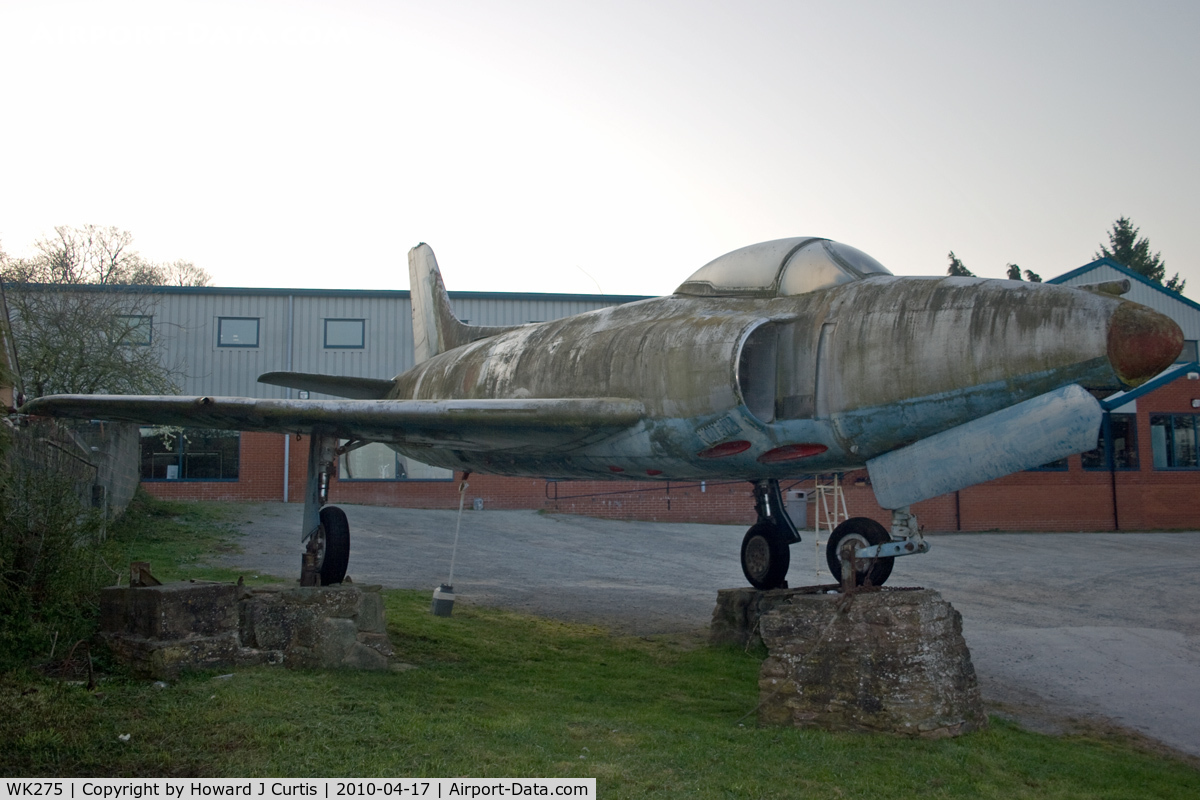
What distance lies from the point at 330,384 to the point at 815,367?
7.29 m

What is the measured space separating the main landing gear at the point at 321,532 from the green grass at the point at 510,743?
77.4 inches

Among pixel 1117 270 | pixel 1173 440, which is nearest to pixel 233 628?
pixel 1173 440

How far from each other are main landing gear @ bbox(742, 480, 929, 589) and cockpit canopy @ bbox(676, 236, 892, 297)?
7.02 feet

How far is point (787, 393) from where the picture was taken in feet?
24.8

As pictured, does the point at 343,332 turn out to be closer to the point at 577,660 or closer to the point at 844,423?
the point at 577,660

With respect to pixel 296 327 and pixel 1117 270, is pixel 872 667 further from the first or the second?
pixel 1117 270

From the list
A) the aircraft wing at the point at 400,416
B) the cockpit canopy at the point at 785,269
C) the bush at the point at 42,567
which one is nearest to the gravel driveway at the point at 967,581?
the aircraft wing at the point at 400,416

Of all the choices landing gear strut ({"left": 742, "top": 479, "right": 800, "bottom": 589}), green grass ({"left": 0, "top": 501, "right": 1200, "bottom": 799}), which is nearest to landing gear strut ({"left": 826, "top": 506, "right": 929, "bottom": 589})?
green grass ({"left": 0, "top": 501, "right": 1200, "bottom": 799})

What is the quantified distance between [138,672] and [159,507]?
1675 cm

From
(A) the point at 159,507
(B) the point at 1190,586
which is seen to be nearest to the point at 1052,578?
(B) the point at 1190,586

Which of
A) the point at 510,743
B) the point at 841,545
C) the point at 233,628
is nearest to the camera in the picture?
the point at 510,743

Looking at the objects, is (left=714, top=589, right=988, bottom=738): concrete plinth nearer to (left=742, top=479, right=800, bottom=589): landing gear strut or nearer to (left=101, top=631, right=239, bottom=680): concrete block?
(left=742, top=479, right=800, bottom=589): landing gear strut

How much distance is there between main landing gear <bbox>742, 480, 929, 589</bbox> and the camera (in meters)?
7.27

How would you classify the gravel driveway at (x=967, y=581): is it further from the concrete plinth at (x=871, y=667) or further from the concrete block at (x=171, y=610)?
the concrete block at (x=171, y=610)
